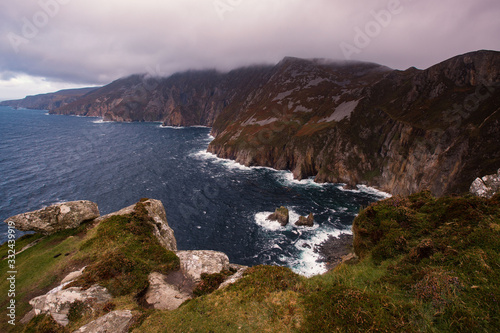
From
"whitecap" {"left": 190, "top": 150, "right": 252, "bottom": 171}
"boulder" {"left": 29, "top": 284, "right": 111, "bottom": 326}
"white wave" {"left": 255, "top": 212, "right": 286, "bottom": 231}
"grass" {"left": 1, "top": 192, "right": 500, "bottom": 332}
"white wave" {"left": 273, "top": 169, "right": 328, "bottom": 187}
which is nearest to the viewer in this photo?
"grass" {"left": 1, "top": 192, "right": 500, "bottom": 332}

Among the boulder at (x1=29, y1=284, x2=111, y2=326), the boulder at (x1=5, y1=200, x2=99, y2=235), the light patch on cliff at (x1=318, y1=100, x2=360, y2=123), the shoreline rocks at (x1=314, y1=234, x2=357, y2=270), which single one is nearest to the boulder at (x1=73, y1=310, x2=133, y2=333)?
the boulder at (x1=29, y1=284, x2=111, y2=326)

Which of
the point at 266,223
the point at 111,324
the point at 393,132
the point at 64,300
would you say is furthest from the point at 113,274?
the point at 393,132

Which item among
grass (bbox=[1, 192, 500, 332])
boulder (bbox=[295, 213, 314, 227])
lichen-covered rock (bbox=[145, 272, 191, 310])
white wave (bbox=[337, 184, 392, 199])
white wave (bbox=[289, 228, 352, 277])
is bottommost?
white wave (bbox=[289, 228, 352, 277])

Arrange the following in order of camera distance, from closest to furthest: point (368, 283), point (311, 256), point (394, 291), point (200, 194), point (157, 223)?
point (394, 291) → point (368, 283) → point (157, 223) → point (311, 256) → point (200, 194)

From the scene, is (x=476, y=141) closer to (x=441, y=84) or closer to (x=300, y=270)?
(x=441, y=84)

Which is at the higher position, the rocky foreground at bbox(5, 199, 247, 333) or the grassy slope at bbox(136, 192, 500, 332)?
the grassy slope at bbox(136, 192, 500, 332)

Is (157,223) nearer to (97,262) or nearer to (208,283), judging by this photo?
(97,262)

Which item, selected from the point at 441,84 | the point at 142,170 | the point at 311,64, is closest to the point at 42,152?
the point at 142,170

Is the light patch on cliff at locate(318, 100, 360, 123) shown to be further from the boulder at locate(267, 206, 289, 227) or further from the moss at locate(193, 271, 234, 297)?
the moss at locate(193, 271, 234, 297)
